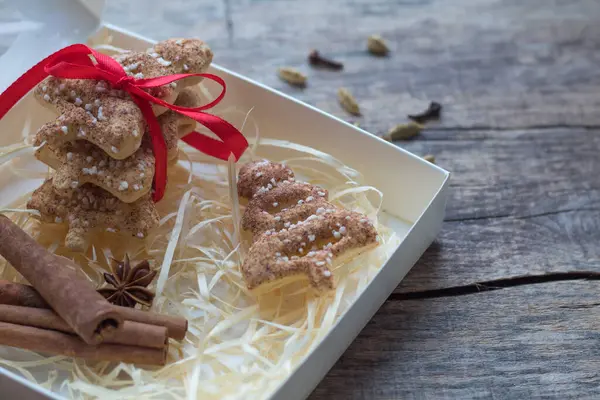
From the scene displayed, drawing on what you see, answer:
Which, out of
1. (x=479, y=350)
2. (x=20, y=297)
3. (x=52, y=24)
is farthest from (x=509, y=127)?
(x=20, y=297)

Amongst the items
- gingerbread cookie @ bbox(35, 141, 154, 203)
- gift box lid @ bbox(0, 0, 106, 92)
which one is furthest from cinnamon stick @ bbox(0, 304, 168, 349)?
gift box lid @ bbox(0, 0, 106, 92)

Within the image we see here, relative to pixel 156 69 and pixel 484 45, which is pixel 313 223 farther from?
pixel 484 45

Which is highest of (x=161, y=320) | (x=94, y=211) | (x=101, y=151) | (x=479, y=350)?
(x=101, y=151)

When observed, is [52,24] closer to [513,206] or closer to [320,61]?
[320,61]

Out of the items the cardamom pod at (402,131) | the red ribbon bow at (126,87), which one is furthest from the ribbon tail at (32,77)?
the cardamom pod at (402,131)

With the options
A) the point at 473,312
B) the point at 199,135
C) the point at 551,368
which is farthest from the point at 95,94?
the point at 551,368

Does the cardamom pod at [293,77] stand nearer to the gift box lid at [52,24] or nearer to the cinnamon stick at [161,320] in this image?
the gift box lid at [52,24]
